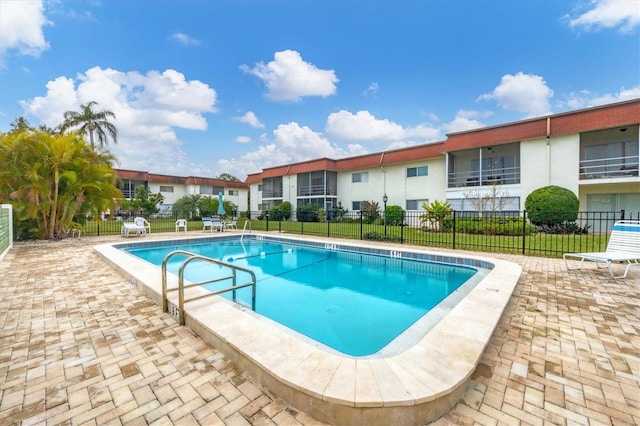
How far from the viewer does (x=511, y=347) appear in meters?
3.15

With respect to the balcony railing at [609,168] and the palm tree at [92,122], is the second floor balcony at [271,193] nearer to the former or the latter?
the palm tree at [92,122]

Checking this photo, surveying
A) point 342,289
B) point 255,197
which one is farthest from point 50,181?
point 255,197

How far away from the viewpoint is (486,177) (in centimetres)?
2003

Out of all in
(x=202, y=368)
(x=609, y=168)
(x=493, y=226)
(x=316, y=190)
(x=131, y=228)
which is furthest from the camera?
(x=316, y=190)

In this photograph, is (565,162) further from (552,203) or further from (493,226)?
(493,226)

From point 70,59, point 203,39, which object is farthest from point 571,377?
point 70,59

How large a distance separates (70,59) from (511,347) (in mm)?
20848

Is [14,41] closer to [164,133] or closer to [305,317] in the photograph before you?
[164,133]

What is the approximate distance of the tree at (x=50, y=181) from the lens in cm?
1050

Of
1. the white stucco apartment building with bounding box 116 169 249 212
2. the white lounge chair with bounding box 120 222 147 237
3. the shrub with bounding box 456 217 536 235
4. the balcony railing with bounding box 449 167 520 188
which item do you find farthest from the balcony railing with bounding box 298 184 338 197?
the white lounge chair with bounding box 120 222 147 237

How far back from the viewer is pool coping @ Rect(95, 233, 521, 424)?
198 cm

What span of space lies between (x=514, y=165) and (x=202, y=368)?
74.3 ft

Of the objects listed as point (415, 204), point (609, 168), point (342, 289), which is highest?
point (609, 168)

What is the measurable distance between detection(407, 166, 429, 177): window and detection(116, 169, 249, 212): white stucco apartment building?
2647cm
